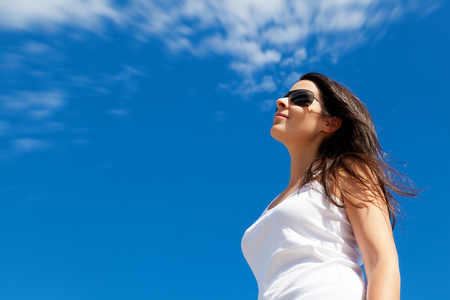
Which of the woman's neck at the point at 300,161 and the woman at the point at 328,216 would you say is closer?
the woman at the point at 328,216

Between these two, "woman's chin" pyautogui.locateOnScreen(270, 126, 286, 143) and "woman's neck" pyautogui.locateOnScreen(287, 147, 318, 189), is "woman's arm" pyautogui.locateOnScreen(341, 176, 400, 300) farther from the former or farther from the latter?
"woman's chin" pyautogui.locateOnScreen(270, 126, 286, 143)

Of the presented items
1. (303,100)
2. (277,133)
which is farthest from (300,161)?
(303,100)

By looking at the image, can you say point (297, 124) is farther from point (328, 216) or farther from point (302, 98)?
point (328, 216)

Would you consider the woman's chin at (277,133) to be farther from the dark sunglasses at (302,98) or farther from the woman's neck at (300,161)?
the dark sunglasses at (302,98)

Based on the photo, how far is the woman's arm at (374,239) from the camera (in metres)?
2.72

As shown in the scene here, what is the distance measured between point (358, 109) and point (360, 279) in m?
1.62

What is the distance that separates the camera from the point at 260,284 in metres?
3.38

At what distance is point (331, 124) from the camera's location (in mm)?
4055

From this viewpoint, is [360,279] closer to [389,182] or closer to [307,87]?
[389,182]

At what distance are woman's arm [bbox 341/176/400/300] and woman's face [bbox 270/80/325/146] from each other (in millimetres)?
747

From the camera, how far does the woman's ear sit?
13.2 ft

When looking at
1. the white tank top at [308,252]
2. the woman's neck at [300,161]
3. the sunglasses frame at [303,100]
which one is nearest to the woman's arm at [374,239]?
the white tank top at [308,252]

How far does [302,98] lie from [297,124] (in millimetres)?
254

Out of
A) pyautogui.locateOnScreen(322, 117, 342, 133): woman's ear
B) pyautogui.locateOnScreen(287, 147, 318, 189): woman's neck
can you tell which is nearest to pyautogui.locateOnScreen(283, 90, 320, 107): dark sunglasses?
pyautogui.locateOnScreen(322, 117, 342, 133): woman's ear
